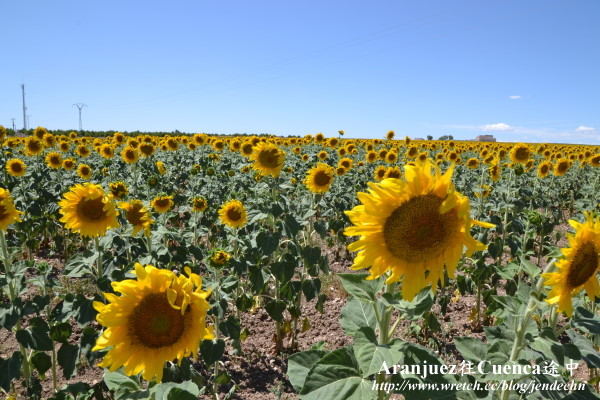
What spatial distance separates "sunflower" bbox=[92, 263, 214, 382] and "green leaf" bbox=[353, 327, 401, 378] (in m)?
0.63

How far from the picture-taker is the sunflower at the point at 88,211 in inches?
131

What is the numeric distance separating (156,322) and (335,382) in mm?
799

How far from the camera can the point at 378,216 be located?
160 cm

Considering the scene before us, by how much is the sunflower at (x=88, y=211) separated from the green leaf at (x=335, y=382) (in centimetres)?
236

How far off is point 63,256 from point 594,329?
7.11 metres

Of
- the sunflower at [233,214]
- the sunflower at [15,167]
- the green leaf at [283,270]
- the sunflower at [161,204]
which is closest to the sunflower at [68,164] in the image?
the sunflower at [15,167]

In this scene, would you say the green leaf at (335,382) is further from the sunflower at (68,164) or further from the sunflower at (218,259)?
the sunflower at (68,164)

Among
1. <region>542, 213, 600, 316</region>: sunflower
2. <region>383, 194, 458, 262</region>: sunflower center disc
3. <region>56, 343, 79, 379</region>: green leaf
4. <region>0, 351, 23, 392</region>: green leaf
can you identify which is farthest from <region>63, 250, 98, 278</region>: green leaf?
<region>542, 213, 600, 316</region>: sunflower

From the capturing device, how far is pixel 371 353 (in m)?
1.63

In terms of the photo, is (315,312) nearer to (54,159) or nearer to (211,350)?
(211,350)

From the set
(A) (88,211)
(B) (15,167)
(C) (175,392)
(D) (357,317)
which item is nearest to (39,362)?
(A) (88,211)

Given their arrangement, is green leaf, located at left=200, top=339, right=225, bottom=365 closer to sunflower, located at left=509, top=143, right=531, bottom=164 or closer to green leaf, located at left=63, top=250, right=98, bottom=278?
green leaf, located at left=63, top=250, right=98, bottom=278

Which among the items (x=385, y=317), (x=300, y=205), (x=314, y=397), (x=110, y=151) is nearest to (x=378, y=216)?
(x=385, y=317)

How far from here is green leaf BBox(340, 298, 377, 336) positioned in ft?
6.64
